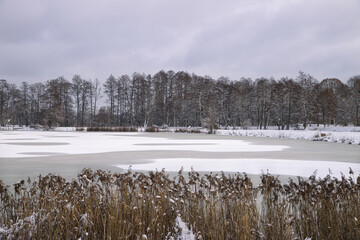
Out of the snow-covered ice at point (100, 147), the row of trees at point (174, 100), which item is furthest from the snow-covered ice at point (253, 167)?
the row of trees at point (174, 100)

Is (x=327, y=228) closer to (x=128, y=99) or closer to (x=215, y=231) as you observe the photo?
(x=215, y=231)

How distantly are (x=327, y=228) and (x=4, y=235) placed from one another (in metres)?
3.59

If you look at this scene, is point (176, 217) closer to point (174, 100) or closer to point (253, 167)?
point (253, 167)

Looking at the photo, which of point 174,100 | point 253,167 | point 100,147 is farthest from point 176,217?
point 174,100

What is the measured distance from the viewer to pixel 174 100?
54031mm

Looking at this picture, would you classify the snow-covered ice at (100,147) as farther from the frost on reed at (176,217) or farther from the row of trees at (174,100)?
the row of trees at (174,100)

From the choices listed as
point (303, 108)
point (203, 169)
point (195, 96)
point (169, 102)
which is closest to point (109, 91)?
point (169, 102)

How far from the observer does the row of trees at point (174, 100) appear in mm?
48188

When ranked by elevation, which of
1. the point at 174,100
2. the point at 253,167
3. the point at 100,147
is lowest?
the point at 253,167

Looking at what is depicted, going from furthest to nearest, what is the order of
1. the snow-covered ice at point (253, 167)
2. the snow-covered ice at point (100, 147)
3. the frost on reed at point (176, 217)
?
the snow-covered ice at point (100, 147) < the snow-covered ice at point (253, 167) < the frost on reed at point (176, 217)

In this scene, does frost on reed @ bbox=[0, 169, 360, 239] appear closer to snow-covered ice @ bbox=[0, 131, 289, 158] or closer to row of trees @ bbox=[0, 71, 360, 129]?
snow-covered ice @ bbox=[0, 131, 289, 158]

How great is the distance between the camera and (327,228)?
3020 millimetres

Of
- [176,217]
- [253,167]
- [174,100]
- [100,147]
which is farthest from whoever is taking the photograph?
[174,100]

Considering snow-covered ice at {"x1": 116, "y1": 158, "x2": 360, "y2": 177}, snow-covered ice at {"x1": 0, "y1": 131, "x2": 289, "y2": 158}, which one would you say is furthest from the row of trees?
snow-covered ice at {"x1": 116, "y1": 158, "x2": 360, "y2": 177}
